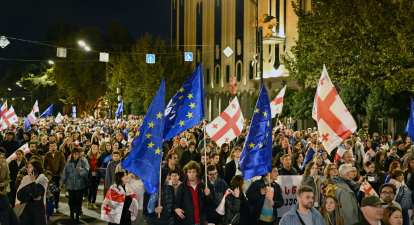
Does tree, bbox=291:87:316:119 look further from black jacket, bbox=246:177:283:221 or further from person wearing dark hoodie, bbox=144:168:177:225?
person wearing dark hoodie, bbox=144:168:177:225

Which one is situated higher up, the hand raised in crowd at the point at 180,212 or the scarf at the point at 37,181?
the scarf at the point at 37,181

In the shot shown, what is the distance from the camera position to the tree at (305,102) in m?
27.0

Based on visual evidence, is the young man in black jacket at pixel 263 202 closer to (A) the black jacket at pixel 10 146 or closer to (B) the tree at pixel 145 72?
(A) the black jacket at pixel 10 146

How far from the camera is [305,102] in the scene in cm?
2719

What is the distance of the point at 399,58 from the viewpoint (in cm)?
1808

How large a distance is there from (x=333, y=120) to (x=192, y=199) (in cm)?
308

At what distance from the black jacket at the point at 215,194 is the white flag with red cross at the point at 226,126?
4.67 metres

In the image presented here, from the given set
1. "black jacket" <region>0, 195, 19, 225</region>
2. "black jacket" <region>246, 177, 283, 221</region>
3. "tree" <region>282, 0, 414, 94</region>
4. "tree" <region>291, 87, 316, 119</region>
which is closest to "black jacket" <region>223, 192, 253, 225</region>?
"black jacket" <region>246, 177, 283, 221</region>

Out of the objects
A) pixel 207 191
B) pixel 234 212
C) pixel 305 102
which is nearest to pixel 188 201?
pixel 207 191

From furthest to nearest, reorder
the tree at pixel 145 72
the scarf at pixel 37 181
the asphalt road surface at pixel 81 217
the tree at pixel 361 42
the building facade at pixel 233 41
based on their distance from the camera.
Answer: the tree at pixel 145 72 < the building facade at pixel 233 41 < the tree at pixel 361 42 < the asphalt road surface at pixel 81 217 < the scarf at pixel 37 181

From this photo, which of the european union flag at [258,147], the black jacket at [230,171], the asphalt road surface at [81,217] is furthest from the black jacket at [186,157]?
the european union flag at [258,147]

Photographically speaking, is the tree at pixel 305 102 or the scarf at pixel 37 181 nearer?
the scarf at pixel 37 181

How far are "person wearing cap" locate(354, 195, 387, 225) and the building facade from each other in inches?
1066

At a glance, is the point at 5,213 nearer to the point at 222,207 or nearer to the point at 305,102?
the point at 222,207
